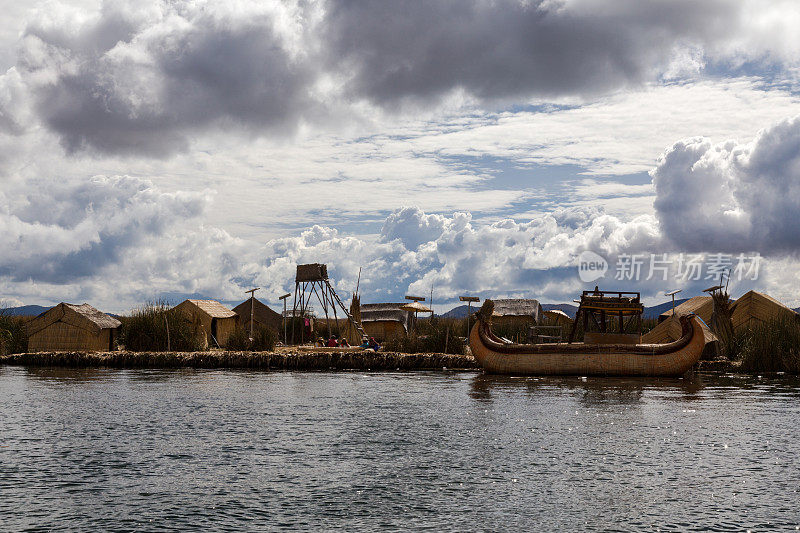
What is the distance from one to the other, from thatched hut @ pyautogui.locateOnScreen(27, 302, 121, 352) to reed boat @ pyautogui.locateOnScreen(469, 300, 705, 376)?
2155 cm

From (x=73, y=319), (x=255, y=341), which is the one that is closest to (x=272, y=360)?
(x=255, y=341)

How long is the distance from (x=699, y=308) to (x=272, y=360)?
897 inches

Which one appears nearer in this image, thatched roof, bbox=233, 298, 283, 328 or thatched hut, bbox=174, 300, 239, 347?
thatched hut, bbox=174, 300, 239, 347

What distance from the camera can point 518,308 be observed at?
189 feet

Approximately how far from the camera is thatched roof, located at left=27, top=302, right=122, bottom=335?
4062cm

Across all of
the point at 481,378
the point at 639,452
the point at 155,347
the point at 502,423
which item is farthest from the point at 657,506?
the point at 155,347

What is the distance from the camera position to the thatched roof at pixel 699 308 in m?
41.7

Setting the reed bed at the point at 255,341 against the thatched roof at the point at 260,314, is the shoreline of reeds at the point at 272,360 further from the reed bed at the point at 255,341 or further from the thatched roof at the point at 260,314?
the thatched roof at the point at 260,314

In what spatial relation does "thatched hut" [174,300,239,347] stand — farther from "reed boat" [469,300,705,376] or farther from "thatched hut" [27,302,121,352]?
"reed boat" [469,300,705,376]

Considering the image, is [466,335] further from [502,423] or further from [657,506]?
[657,506]

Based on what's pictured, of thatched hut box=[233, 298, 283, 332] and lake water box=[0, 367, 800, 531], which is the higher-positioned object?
thatched hut box=[233, 298, 283, 332]

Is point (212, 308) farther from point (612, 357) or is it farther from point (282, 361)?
point (612, 357)

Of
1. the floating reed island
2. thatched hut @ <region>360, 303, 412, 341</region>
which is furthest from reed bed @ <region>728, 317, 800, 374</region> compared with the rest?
thatched hut @ <region>360, 303, 412, 341</region>

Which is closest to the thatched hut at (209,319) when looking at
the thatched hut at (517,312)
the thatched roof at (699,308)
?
the thatched hut at (517,312)
